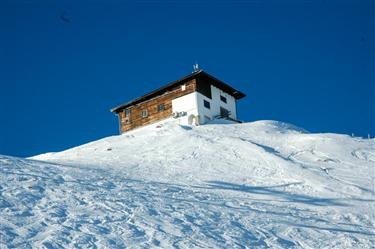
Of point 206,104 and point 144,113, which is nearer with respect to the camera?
point 206,104

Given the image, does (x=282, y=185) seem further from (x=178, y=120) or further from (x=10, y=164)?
(x=178, y=120)

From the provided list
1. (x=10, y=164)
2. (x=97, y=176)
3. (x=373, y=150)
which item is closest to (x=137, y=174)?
(x=97, y=176)

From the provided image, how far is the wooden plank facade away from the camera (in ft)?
133

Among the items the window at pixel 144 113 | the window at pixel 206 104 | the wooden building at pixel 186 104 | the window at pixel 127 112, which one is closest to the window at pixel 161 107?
the wooden building at pixel 186 104

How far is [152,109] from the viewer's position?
4303 cm

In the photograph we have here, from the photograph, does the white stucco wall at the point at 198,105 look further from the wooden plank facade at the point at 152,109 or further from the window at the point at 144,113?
the window at the point at 144,113

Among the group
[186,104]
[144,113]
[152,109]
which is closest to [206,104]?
[186,104]

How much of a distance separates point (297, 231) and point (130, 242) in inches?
181

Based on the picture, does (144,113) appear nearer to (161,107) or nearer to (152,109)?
(152,109)

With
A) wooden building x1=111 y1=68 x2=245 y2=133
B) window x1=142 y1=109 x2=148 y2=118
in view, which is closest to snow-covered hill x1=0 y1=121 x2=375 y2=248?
wooden building x1=111 y1=68 x2=245 y2=133

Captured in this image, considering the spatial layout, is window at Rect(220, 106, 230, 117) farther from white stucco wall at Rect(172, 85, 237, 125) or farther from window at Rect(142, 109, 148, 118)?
window at Rect(142, 109, 148, 118)

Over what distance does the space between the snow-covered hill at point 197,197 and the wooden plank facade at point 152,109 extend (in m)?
15.1

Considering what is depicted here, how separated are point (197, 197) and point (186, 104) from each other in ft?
84.3

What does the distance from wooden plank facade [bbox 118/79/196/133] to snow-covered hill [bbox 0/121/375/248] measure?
49.5 ft
